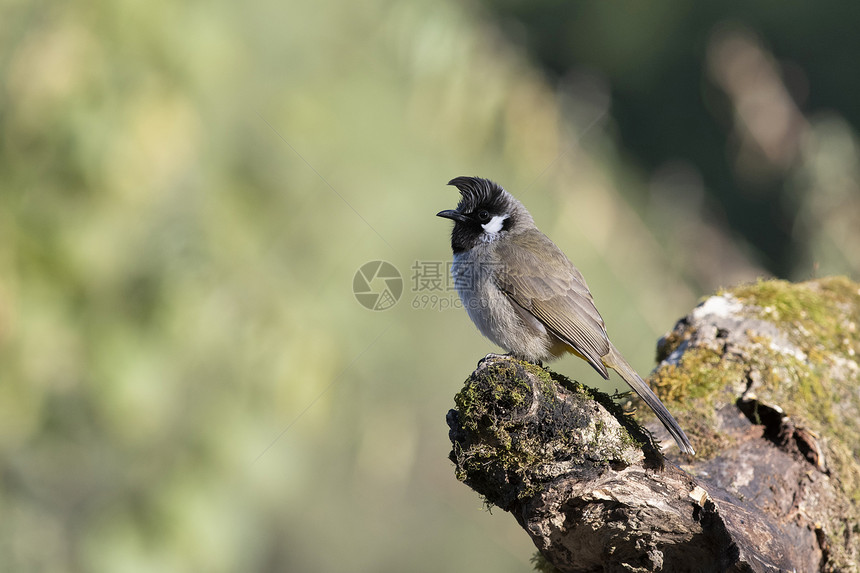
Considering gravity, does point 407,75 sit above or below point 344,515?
above

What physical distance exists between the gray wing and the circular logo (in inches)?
36.9

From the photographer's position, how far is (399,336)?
16.3ft

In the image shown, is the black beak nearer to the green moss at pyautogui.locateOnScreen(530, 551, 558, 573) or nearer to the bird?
the bird

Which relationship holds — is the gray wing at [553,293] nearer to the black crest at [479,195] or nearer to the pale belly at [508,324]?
the pale belly at [508,324]

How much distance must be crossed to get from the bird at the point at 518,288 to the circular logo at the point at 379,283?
2.24 ft

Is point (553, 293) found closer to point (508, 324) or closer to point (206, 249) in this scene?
point (508, 324)

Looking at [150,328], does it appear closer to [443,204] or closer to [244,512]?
[244,512]

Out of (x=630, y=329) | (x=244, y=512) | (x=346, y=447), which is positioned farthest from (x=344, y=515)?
(x=244, y=512)

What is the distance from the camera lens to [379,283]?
5656 millimetres

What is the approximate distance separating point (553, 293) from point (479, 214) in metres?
0.72

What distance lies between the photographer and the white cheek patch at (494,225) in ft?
15.1

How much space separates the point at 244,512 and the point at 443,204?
8.23ft

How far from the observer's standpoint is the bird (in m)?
3.97

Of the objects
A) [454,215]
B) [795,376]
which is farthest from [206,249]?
[795,376]
